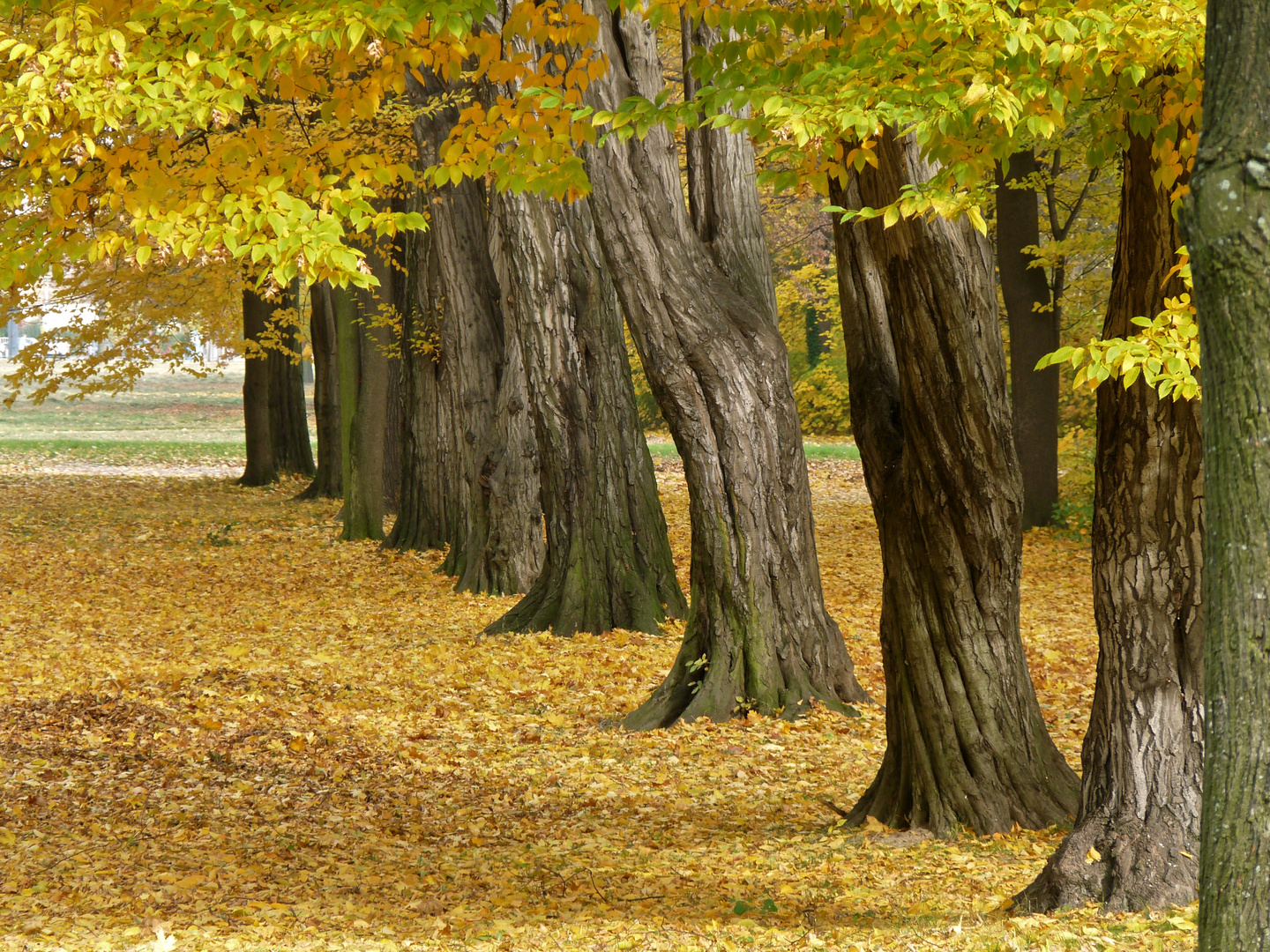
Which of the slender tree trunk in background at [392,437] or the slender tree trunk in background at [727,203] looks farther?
the slender tree trunk in background at [392,437]

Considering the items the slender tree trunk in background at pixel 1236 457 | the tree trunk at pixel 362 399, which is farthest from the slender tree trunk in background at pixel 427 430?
the slender tree trunk in background at pixel 1236 457

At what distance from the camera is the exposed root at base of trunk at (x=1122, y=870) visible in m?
4.09

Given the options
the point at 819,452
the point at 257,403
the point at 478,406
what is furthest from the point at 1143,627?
the point at 819,452

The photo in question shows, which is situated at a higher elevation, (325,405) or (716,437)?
(325,405)

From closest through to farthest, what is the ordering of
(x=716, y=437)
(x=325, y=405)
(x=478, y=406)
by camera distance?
1. (x=716, y=437)
2. (x=478, y=406)
3. (x=325, y=405)

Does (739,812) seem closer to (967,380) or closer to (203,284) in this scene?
(967,380)

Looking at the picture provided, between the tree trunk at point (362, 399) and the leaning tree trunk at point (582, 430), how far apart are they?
443 cm

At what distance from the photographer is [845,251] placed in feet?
16.9

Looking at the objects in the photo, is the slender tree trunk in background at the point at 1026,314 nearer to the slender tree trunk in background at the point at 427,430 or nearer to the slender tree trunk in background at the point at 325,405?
the slender tree trunk in background at the point at 427,430

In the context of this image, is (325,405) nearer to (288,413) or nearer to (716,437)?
(288,413)

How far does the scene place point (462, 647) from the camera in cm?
953

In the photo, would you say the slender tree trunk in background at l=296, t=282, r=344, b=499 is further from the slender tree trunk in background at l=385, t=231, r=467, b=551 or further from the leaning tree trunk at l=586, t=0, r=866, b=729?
the leaning tree trunk at l=586, t=0, r=866, b=729

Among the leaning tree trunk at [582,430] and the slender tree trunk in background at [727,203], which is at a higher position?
the slender tree trunk in background at [727,203]

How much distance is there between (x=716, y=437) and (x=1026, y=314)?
366 inches
